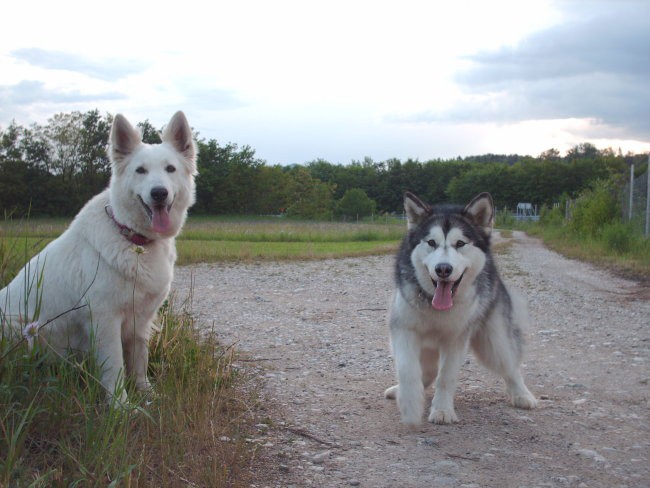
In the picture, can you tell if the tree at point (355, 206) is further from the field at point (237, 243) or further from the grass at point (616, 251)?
the grass at point (616, 251)

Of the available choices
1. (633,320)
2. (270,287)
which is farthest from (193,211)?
(633,320)

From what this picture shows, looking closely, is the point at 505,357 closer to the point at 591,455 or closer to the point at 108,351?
the point at 591,455

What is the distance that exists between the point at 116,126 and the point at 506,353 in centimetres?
344

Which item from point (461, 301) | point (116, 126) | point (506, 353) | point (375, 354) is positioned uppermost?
point (116, 126)

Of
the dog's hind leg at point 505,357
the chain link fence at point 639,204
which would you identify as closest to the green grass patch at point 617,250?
the chain link fence at point 639,204

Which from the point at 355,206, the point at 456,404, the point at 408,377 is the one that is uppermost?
the point at 355,206

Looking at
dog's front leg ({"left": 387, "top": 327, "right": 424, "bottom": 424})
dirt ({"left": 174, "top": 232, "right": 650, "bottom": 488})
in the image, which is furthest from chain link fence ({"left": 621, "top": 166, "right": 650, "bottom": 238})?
dog's front leg ({"left": 387, "top": 327, "right": 424, "bottom": 424})

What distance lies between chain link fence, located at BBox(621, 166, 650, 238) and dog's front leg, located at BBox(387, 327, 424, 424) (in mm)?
12819

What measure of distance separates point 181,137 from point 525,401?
3.36 meters

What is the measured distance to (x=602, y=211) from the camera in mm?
19828

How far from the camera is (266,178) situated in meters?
65.3

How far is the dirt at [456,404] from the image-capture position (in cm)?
346

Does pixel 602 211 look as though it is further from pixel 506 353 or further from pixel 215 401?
pixel 215 401

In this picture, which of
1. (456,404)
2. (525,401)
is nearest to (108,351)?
(456,404)
